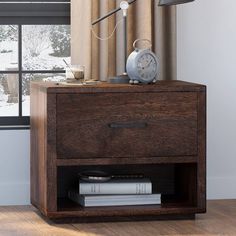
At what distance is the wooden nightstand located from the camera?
3.84m

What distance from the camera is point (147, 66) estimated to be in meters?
3.99

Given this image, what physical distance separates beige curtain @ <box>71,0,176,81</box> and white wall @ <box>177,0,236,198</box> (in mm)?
155

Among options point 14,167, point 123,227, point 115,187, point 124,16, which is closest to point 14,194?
point 14,167

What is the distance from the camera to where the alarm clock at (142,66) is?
3.96 meters

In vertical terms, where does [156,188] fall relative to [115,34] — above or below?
below

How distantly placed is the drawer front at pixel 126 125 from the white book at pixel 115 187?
189 mm

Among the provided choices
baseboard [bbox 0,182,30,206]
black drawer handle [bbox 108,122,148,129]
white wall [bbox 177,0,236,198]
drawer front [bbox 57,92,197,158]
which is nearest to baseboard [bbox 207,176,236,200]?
white wall [bbox 177,0,236,198]

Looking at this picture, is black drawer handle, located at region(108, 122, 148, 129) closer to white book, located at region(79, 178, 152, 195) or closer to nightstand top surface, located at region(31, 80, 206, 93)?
nightstand top surface, located at region(31, 80, 206, 93)

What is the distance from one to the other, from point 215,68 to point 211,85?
0.31ft

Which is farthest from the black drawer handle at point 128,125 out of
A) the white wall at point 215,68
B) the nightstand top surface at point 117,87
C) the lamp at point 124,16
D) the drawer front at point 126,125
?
the white wall at point 215,68

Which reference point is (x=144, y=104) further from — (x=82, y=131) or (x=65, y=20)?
→ (x=65, y=20)

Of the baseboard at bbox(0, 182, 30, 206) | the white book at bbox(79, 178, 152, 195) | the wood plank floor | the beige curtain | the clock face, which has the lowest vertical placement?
the wood plank floor

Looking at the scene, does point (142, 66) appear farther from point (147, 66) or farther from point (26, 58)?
point (26, 58)

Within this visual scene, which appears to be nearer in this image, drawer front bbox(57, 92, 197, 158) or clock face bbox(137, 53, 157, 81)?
drawer front bbox(57, 92, 197, 158)
